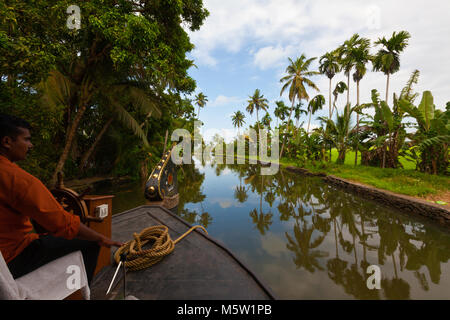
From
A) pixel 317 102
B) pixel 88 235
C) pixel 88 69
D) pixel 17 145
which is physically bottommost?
pixel 88 235

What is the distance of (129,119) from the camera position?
26.8ft

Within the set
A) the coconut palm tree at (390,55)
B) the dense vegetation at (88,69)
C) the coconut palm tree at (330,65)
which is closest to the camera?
the dense vegetation at (88,69)

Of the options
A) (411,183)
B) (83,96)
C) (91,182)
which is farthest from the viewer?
(91,182)

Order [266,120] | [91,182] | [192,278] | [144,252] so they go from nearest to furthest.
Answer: [192,278] < [144,252] < [91,182] < [266,120]

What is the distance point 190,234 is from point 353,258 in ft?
12.4

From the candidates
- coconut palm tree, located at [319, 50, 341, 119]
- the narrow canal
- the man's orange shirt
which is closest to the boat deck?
the narrow canal

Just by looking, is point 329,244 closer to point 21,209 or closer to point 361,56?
point 21,209

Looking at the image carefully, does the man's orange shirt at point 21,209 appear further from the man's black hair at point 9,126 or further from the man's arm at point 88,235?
the man's black hair at point 9,126

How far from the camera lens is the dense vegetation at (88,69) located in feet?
12.8

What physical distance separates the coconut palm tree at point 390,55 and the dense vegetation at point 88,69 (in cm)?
1469

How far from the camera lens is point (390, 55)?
42.6 feet

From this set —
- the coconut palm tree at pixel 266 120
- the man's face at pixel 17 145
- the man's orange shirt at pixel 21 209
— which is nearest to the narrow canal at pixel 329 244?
the man's orange shirt at pixel 21 209

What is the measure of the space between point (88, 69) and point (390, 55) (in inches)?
786

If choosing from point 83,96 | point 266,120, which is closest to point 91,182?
point 83,96
